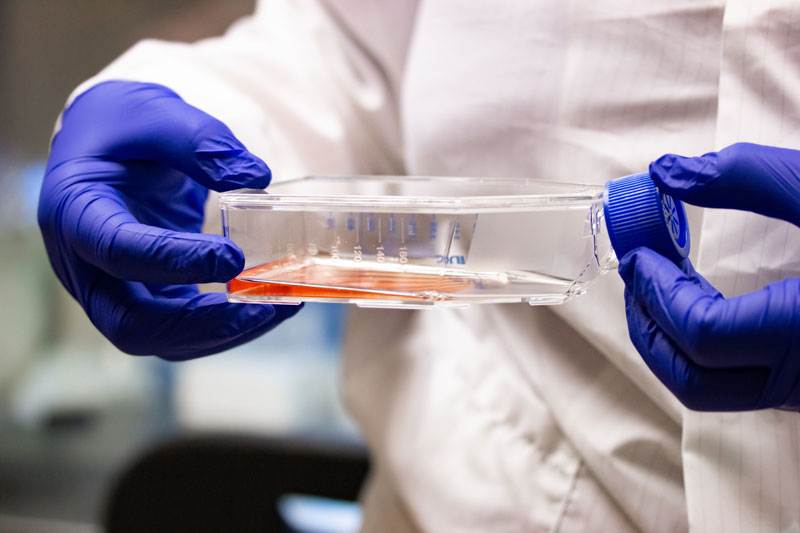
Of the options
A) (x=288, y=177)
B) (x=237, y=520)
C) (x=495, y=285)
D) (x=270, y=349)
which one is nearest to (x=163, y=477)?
(x=237, y=520)

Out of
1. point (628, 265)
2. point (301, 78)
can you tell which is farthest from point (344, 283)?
point (301, 78)

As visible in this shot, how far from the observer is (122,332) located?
0.41m

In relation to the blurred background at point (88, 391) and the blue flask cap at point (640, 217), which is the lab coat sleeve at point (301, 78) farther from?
the blurred background at point (88, 391)

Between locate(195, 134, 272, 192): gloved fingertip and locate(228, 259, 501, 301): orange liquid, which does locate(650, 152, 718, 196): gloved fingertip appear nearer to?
locate(228, 259, 501, 301): orange liquid

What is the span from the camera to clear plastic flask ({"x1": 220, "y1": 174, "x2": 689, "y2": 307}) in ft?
1.21

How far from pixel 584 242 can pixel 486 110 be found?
0.47 feet

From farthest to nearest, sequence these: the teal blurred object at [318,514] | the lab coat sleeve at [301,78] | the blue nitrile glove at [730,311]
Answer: the teal blurred object at [318,514] → the lab coat sleeve at [301,78] → the blue nitrile glove at [730,311]

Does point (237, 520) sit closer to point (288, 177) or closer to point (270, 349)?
point (270, 349)

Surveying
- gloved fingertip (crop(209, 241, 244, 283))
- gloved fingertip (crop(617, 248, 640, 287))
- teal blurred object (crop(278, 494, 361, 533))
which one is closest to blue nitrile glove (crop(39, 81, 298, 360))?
gloved fingertip (crop(209, 241, 244, 283))

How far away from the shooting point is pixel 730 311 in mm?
295

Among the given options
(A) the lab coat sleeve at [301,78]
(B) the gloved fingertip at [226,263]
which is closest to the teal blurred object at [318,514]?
(A) the lab coat sleeve at [301,78]

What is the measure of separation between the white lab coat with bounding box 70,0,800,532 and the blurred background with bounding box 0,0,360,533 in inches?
19.9

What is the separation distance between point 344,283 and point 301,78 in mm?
278

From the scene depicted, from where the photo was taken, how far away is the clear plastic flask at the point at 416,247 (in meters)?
0.37
